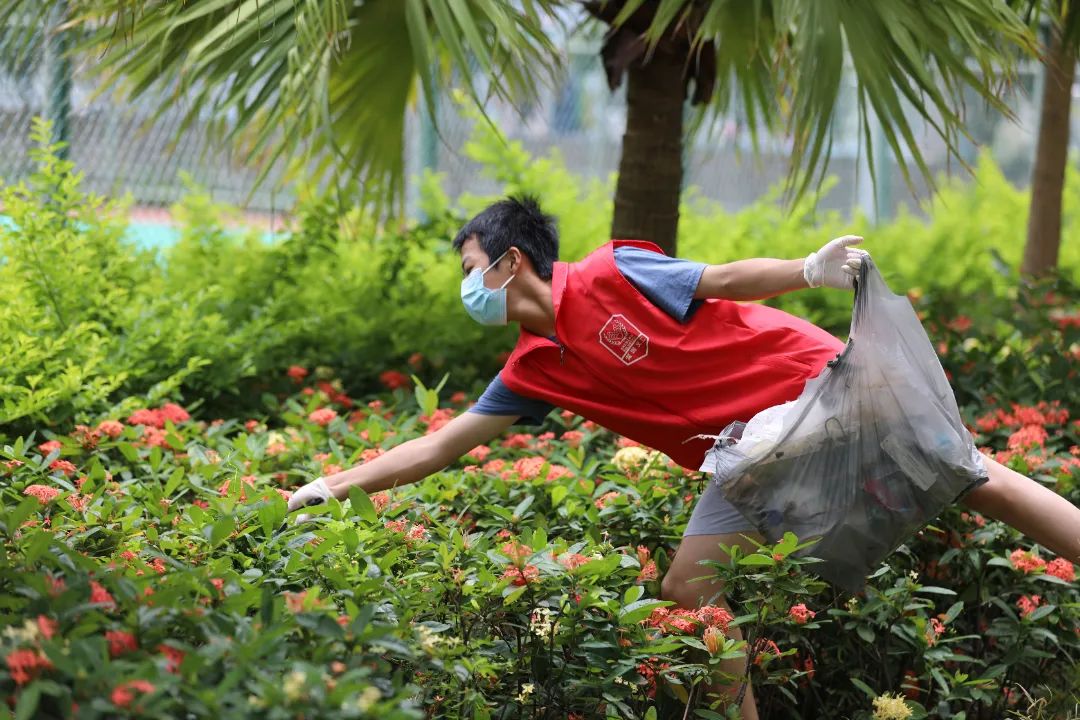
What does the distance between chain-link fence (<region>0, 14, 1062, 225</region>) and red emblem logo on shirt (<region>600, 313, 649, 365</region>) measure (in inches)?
24.9

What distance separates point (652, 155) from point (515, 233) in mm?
1825

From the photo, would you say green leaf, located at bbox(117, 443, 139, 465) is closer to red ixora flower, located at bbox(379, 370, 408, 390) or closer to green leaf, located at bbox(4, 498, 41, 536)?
green leaf, located at bbox(4, 498, 41, 536)

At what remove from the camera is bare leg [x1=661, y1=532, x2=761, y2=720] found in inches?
105

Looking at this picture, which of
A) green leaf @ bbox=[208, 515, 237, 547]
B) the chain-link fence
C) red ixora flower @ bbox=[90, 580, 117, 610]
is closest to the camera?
red ixora flower @ bbox=[90, 580, 117, 610]

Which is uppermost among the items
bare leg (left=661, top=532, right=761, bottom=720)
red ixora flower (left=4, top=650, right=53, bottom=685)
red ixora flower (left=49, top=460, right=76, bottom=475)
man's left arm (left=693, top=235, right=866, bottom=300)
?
man's left arm (left=693, top=235, right=866, bottom=300)

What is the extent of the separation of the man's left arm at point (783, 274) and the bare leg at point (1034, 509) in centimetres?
53

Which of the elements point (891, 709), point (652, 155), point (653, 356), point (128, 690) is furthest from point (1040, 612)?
point (652, 155)

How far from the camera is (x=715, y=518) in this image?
9.08 feet

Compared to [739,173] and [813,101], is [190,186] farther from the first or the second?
[739,173]

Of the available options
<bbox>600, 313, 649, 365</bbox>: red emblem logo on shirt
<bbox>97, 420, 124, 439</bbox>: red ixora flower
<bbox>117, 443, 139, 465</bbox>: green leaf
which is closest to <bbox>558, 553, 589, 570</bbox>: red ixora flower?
<bbox>600, 313, 649, 365</bbox>: red emblem logo on shirt

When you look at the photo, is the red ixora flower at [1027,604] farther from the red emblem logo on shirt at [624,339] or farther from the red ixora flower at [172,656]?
the red ixora flower at [172,656]

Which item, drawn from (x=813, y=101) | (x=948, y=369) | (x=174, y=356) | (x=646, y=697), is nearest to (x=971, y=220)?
(x=948, y=369)

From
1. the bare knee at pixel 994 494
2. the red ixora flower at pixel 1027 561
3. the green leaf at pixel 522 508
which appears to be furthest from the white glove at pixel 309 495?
the red ixora flower at pixel 1027 561

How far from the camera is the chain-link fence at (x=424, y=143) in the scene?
5.22m
